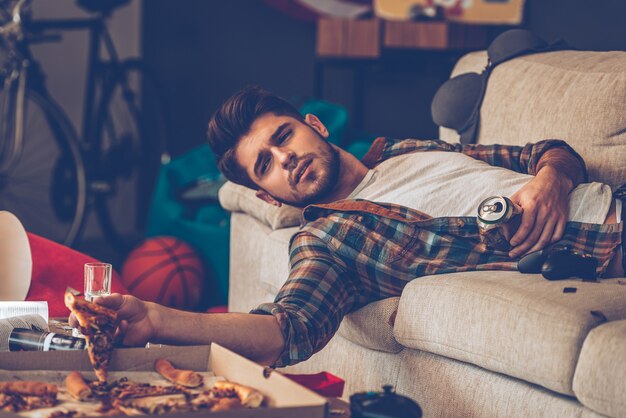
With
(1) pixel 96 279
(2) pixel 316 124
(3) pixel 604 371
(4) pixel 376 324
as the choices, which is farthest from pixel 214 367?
(2) pixel 316 124

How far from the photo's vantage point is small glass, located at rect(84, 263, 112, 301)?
187cm

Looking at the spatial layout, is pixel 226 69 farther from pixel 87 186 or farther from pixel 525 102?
pixel 525 102

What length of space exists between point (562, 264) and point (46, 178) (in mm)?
3686

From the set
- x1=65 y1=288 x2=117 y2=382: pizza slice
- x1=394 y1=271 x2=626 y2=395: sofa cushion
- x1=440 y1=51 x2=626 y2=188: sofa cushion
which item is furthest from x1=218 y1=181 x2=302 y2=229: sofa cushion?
x1=65 y1=288 x2=117 y2=382: pizza slice

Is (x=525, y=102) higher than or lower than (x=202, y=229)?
higher

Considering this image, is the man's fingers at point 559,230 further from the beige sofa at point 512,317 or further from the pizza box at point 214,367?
the pizza box at point 214,367

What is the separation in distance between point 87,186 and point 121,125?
3.52ft

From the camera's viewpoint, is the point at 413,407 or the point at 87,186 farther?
the point at 87,186

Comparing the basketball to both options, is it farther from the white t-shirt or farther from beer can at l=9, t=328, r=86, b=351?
beer can at l=9, t=328, r=86, b=351

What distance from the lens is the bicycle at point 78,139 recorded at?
432 centimetres

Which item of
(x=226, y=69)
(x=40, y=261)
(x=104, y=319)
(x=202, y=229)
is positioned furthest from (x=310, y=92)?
(x=104, y=319)

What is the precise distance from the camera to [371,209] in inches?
89.4

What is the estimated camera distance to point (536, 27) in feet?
14.7

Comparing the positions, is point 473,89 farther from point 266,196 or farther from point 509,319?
point 509,319
